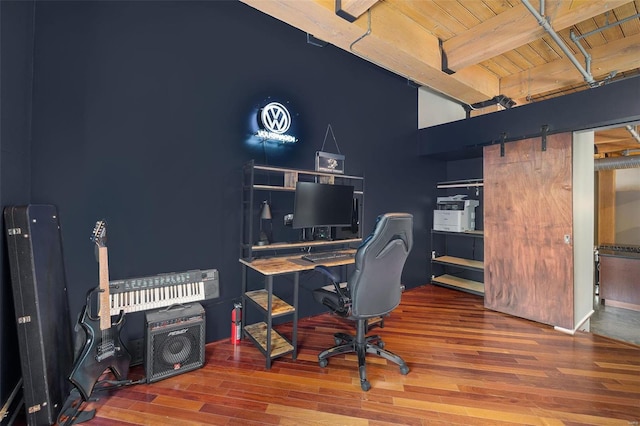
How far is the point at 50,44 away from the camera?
2.05 meters

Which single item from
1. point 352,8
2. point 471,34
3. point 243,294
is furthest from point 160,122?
point 471,34

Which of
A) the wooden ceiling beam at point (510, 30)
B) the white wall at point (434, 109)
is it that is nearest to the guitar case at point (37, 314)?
the wooden ceiling beam at point (510, 30)

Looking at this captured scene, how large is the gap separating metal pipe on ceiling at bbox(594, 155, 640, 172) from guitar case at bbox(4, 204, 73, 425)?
9.20 m

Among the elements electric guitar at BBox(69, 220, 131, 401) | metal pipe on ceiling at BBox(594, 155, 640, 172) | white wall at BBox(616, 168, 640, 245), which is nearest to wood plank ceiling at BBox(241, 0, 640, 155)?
electric guitar at BBox(69, 220, 131, 401)

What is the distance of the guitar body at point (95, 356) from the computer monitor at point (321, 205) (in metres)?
1.72

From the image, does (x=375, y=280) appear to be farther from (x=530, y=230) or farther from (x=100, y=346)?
(x=530, y=230)

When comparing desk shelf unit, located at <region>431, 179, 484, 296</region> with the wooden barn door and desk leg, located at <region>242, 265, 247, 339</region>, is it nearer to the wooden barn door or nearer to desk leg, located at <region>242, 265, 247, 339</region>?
the wooden barn door

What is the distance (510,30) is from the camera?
2.97 meters

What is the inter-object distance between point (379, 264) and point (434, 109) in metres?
4.05

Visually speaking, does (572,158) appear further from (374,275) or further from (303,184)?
(303,184)

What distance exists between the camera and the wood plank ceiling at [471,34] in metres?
2.66

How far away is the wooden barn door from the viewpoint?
3.18m

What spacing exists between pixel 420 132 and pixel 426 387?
154 inches

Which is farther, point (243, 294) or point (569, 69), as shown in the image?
point (569, 69)
